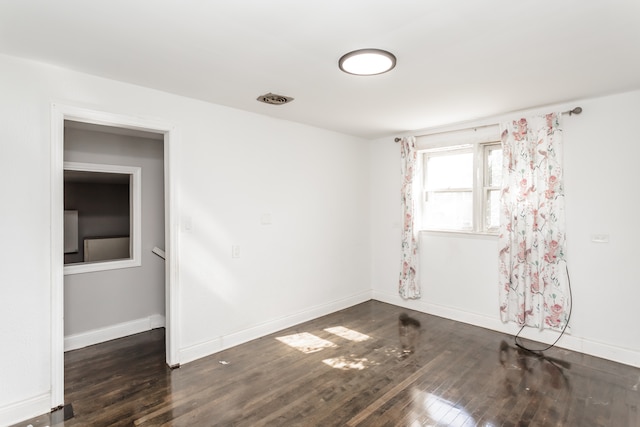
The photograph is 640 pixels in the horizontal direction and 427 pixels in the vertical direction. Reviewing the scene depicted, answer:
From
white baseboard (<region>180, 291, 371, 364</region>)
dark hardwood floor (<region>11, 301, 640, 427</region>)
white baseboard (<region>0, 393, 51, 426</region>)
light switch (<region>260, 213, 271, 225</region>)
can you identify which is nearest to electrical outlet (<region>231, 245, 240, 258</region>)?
light switch (<region>260, 213, 271, 225</region>)

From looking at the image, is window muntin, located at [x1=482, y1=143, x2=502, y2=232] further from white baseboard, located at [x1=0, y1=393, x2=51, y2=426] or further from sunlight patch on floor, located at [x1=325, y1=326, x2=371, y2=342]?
white baseboard, located at [x1=0, y1=393, x2=51, y2=426]

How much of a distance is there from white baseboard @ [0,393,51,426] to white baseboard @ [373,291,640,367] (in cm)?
394

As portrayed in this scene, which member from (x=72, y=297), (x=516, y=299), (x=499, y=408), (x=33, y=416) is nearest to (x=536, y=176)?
(x=516, y=299)

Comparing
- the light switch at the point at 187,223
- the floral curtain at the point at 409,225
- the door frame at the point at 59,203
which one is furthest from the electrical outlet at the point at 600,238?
the door frame at the point at 59,203

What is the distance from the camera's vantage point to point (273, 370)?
294 cm

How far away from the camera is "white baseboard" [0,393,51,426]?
86.5 inches

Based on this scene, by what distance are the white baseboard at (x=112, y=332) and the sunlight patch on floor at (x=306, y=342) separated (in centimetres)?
157

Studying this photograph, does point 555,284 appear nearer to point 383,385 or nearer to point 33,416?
point 383,385

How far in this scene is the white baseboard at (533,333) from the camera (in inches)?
120

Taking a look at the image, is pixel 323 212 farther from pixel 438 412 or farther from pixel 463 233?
pixel 438 412

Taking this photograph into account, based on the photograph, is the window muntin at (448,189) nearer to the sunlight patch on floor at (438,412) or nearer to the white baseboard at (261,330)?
the white baseboard at (261,330)

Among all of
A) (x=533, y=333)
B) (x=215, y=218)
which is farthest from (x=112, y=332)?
(x=533, y=333)

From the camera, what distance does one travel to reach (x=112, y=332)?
364 centimetres

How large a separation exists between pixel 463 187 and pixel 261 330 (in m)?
3.03
